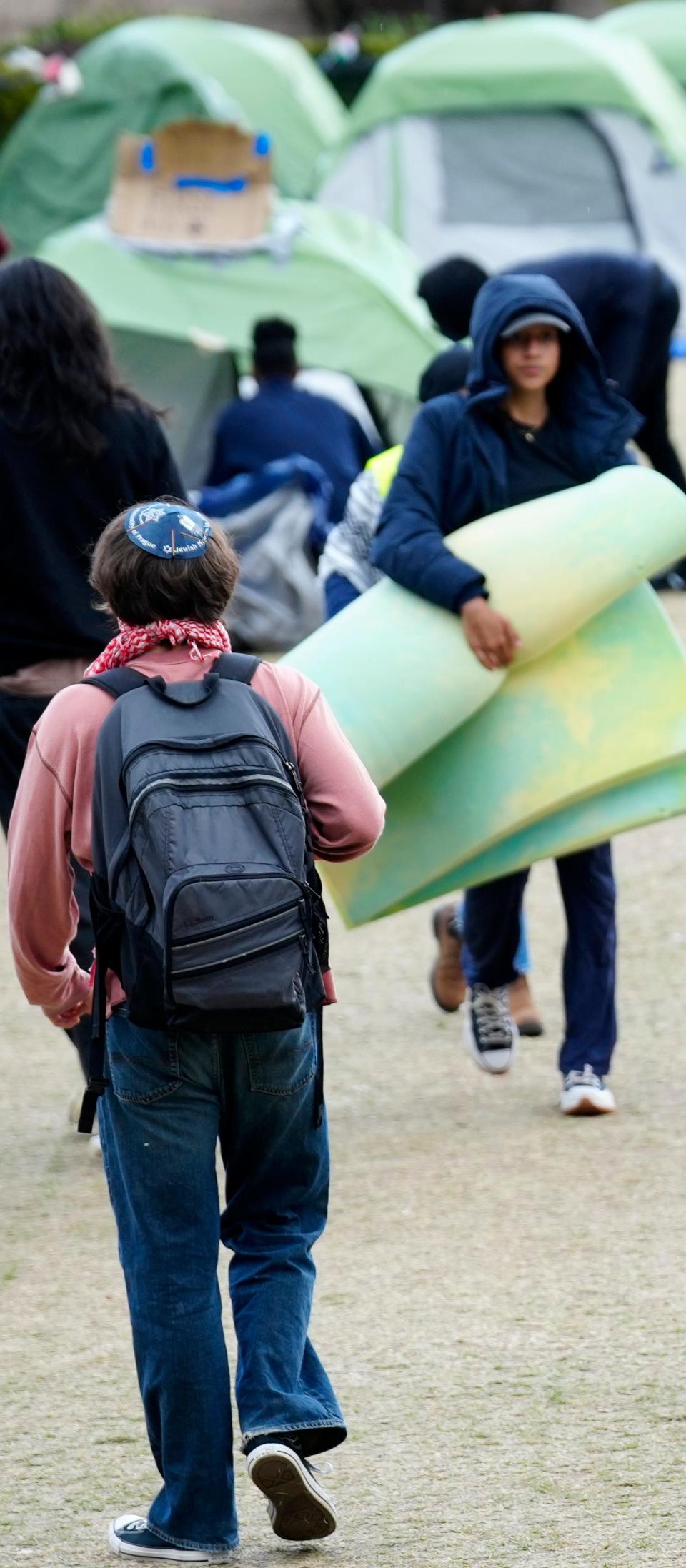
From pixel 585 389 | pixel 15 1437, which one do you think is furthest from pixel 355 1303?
pixel 585 389

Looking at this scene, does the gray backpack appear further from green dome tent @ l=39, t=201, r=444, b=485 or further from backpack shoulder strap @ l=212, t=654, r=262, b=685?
green dome tent @ l=39, t=201, r=444, b=485

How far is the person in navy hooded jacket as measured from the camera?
4.12 m

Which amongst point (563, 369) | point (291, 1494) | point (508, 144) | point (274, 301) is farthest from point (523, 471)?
point (508, 144)

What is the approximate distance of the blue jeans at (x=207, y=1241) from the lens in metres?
2.55

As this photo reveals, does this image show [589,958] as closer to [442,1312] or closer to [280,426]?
[442,1312]

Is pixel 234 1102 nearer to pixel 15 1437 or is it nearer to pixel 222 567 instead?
pixel 222 567

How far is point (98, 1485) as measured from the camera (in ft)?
9.72

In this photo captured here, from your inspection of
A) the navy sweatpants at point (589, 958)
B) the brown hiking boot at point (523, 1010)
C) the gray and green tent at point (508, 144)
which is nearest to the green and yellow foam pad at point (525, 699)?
the navy sweatpants at point (589, 958)

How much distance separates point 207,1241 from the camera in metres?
2.60

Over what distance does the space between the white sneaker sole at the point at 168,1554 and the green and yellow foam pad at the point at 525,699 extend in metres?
1.65

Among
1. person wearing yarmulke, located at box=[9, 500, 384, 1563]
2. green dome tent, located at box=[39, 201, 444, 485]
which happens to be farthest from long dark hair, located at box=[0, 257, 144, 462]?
green dome tent, located at box=[39, 201, 444, 485]

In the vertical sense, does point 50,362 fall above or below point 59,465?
above

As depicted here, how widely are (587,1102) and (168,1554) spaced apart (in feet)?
6.21

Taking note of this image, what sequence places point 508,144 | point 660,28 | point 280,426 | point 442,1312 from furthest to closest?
point 660,28
point 508,144
point 280,426
point 442,1312
